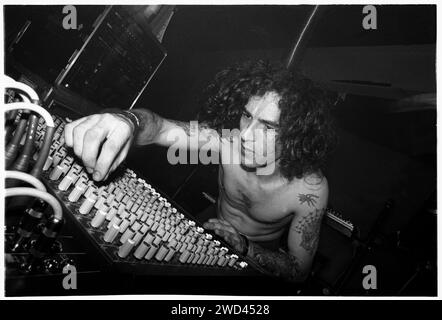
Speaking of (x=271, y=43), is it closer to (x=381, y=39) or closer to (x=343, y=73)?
(x=343, y=73)

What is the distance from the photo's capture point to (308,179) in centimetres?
186

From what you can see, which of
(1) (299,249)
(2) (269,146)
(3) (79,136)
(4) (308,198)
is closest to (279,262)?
(1) (299,249)

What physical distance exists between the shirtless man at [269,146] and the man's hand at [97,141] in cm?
54

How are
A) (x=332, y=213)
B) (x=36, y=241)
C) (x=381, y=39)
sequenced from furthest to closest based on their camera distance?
(x=332, y=213) < (x=381, y=39) < (x=36, y=241)

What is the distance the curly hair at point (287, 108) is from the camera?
1.81 metres

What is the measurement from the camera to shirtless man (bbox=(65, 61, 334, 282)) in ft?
5.90

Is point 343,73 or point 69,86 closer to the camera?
point 69,86

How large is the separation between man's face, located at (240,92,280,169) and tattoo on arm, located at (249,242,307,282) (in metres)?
0.52

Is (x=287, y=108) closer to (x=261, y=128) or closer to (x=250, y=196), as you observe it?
(x=261, y=128)

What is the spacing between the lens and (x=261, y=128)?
183 centimetres
